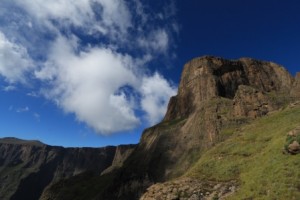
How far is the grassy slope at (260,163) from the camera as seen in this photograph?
114 ft

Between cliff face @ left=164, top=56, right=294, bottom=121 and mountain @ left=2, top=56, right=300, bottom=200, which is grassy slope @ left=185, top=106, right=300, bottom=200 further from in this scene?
cliff face @ left=164, top=56, right=294, bottom=121

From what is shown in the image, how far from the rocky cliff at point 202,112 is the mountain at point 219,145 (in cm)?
26

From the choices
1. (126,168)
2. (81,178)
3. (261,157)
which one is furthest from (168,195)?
(81,178)

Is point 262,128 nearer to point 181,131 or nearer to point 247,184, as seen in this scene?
point 247,184

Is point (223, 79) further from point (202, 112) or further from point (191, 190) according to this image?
point (191, 190)

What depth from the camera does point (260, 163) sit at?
4231 centimetres

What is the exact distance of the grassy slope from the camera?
114 ft

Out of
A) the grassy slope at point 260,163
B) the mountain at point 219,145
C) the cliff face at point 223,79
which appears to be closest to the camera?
the grassy slope at point 260,163

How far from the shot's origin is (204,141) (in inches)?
3462

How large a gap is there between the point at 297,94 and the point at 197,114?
28.1m

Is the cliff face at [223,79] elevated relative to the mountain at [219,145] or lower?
elevated

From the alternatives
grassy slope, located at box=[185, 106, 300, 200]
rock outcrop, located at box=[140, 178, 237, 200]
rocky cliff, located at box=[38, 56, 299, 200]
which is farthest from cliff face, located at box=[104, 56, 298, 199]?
rock outcrop, located at box=[140, 178, 237, 200]

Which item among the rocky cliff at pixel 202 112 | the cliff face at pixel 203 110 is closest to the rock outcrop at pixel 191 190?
the rocky cliff at pixel 202 112

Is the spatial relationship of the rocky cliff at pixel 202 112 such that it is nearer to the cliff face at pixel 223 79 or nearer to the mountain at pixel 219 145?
the cliff face at pixel 223 79
